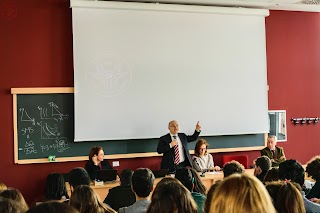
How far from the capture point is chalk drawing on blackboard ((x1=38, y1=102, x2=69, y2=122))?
6387mm

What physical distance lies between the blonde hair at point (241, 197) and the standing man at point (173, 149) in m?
4.82

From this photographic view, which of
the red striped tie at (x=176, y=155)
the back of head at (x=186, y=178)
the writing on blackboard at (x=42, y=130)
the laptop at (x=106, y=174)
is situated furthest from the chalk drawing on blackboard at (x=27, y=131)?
the back of head at (x=186, y=178)

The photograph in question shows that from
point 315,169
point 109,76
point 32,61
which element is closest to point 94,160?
point 109,76

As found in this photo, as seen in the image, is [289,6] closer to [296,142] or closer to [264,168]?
[296,142]

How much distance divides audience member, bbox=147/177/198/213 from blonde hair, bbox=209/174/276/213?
0.73 metres

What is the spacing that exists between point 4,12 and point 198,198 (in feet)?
14.6

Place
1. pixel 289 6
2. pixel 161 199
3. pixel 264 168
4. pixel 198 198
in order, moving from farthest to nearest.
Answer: pixel 289 6, pixel 264 168, pixel 198 198, pixel 161 199

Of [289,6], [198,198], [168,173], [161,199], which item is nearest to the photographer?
[161,199]

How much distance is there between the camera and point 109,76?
6676mm

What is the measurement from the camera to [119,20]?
22.1ft

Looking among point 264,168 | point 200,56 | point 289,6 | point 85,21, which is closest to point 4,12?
point 85,21

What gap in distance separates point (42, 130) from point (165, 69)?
2.14 meters

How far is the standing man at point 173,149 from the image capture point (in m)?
6.52

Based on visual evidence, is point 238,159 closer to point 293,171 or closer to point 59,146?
point 59,146
